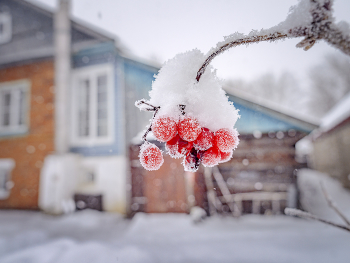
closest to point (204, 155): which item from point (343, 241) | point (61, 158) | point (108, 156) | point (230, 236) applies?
point (230, 236)

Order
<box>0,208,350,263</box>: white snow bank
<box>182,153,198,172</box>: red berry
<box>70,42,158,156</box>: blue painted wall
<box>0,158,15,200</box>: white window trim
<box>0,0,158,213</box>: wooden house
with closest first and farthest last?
<box>182,153,198,172</box>: red berry
<box>0,208,350,263</box>: white snow bank
<box>70,42,158,156</box>: blue painted wall
<box>0,0,158,213</box>: wooden house
<box>0,158,15,200</box>: white window trim

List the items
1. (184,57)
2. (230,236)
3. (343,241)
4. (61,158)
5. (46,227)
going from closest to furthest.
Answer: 1. (184,57)
2. (343,241)
3. (230,236)
4. (46,227)
5. (61,158)

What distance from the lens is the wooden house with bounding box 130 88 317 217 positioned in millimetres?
4395

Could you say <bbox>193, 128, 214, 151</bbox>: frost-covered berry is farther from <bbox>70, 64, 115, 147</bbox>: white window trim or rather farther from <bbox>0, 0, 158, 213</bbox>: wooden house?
<bbox>70, 64, 115, 147</bbox>: white window trim

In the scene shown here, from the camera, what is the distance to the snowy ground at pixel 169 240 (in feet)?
9.90

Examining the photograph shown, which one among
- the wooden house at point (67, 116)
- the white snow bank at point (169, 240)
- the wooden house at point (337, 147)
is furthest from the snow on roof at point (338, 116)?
the wooden house at point (67, 116)

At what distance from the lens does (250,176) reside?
186 inches

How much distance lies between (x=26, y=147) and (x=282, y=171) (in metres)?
6.93

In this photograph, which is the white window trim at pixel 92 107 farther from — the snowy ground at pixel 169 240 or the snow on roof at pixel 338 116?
the snow on roof at pixel 338 116

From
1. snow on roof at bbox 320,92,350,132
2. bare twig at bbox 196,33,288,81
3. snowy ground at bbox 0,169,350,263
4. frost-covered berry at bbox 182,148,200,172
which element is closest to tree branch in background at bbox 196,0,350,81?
bare twig at bbox 196,33,288,81

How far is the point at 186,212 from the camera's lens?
15.7ft

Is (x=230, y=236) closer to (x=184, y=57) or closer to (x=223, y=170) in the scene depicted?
(x=223, y=170)

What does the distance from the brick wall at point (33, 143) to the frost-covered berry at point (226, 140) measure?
6.00 meters

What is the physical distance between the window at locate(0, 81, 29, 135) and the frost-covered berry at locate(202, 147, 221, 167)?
23.3 ft
